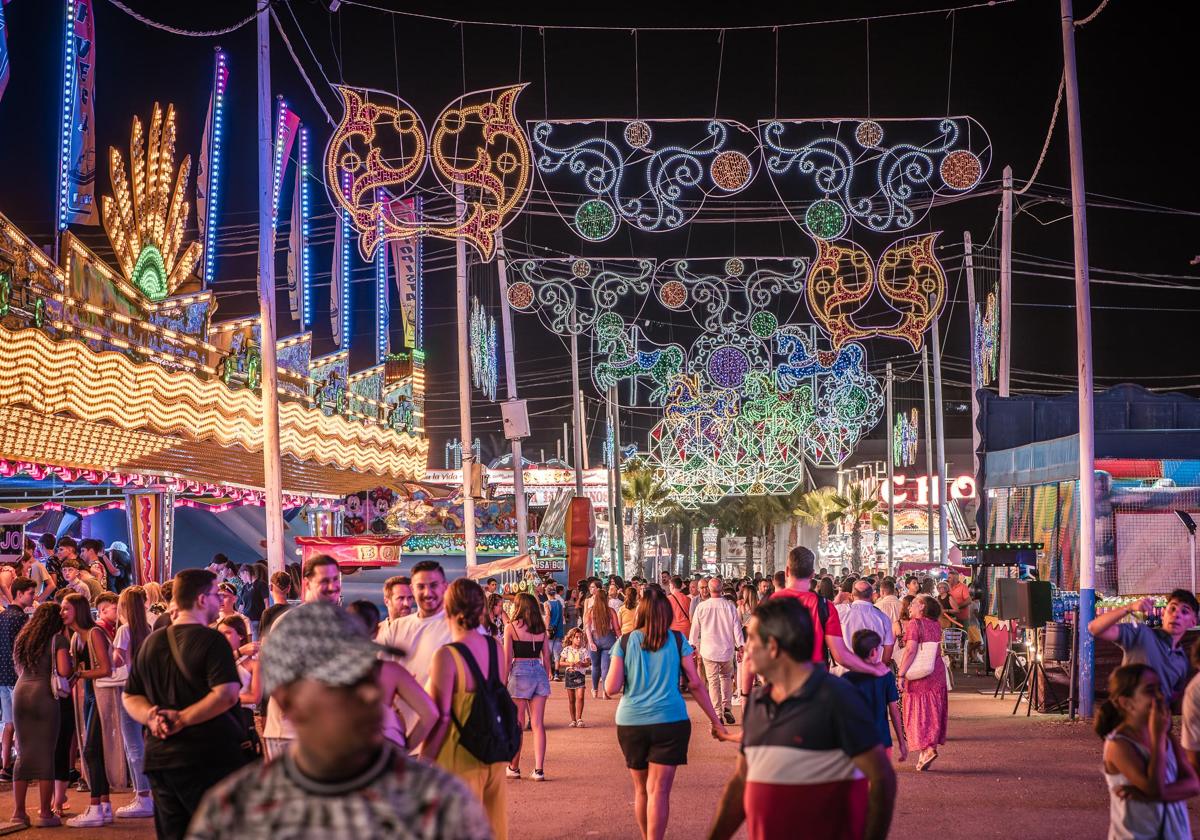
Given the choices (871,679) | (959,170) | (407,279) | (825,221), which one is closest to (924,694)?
(871,679)

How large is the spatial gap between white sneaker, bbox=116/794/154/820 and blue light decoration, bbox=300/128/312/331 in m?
17.0

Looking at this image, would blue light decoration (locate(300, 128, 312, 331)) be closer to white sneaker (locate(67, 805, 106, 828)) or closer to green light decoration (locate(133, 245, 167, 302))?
green light decoration (locate(133, 245, 167, 302))

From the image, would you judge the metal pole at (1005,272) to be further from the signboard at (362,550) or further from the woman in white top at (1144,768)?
the woman in white top at (1144,768)

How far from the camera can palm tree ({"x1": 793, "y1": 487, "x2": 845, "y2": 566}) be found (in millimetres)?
75688

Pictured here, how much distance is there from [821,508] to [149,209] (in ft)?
199

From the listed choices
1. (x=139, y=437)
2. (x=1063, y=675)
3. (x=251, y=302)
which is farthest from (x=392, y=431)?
(x=1063, y=675)

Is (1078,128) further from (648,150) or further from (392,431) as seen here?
(392,431)

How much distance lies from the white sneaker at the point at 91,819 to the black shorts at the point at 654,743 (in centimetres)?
443

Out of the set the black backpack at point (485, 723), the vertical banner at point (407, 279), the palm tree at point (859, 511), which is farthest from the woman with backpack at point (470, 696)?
the palm tree at point (859, 511)

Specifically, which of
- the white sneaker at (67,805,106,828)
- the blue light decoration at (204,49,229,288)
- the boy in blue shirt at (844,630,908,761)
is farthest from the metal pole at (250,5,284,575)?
the boy in blue shirt at (844,630,908,761)

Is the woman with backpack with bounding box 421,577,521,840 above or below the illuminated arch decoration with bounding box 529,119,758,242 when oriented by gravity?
below

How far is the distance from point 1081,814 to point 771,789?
6.72 meters

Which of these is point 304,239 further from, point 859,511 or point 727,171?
point 859,511

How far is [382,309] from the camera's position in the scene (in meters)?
32.5
